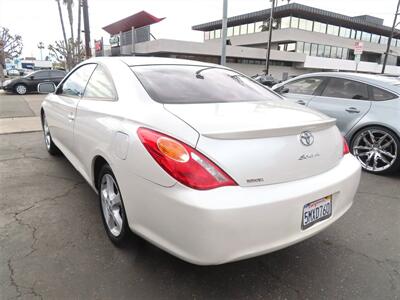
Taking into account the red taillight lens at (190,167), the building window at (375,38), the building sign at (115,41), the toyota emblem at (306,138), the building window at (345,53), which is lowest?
the red taillight lens at (190,167)

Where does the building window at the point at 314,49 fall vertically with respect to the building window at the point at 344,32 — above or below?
below

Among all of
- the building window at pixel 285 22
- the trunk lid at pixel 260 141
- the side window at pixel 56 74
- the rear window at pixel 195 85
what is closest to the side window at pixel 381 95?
the rear window at pixel 195 85

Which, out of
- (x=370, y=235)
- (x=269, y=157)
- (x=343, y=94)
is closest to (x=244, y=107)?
(x=269, y=157)

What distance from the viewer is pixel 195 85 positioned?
2.83 m

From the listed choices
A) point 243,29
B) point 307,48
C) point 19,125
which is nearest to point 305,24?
point 307,48

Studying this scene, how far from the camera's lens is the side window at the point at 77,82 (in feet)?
11.3

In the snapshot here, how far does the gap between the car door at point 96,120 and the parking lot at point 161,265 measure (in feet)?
2.03

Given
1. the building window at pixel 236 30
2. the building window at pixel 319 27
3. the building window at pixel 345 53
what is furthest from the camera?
the building window at pixel 236 30

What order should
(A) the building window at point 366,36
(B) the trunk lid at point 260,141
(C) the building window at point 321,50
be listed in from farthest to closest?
(A) the building window at point 366,36 < (C) the building window at point 321,50 < (B) the trunk lid at point 260,141

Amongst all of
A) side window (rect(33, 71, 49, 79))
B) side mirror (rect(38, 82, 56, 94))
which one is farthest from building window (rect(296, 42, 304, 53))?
side mirror (rect(38, 82, 56, 94))

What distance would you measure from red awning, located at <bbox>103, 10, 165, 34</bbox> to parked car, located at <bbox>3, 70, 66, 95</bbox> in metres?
18.9

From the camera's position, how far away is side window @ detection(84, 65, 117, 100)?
2.79 metres

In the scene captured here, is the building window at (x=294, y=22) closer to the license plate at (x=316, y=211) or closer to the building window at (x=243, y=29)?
the building window at (x=243, y=29)

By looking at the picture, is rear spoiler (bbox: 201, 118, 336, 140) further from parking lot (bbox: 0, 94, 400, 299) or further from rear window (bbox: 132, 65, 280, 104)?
parking lot (bbox: 0, 94, 400, 299)
